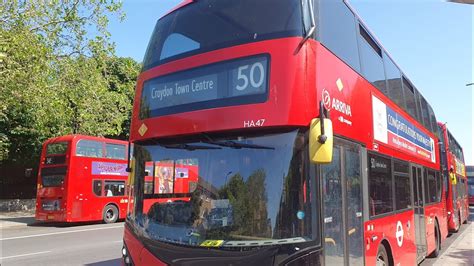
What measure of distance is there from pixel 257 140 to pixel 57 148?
682 inches

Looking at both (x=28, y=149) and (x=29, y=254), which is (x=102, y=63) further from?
(x=29, y=254)

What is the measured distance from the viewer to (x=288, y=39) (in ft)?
14.2

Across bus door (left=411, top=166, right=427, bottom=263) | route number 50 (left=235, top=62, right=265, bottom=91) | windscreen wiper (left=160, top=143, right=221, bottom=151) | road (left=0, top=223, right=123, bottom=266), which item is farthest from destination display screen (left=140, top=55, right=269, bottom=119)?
road (left=0, top=223, right=123, bottom=266)

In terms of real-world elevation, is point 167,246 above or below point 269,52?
below

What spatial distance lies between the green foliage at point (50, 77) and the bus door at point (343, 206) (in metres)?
12.2

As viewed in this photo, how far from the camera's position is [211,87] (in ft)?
14.9

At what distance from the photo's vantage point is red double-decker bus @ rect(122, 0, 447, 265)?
393 centimetres

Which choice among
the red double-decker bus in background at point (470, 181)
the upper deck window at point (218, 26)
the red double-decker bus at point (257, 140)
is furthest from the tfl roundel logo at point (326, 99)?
the red double-decker bus in background at point (470, 181)

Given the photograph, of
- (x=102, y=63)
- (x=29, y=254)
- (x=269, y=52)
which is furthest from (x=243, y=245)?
(x=102, y=63)

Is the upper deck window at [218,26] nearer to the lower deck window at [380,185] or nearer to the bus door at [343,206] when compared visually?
the bus door at [343,206]

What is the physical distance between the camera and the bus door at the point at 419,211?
320 inches

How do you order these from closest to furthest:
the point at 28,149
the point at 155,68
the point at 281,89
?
the point at 281,89, the point at 155,68, the point at 28,149

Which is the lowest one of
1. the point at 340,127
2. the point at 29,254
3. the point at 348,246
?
the point at 29,254

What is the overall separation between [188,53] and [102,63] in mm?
15970
